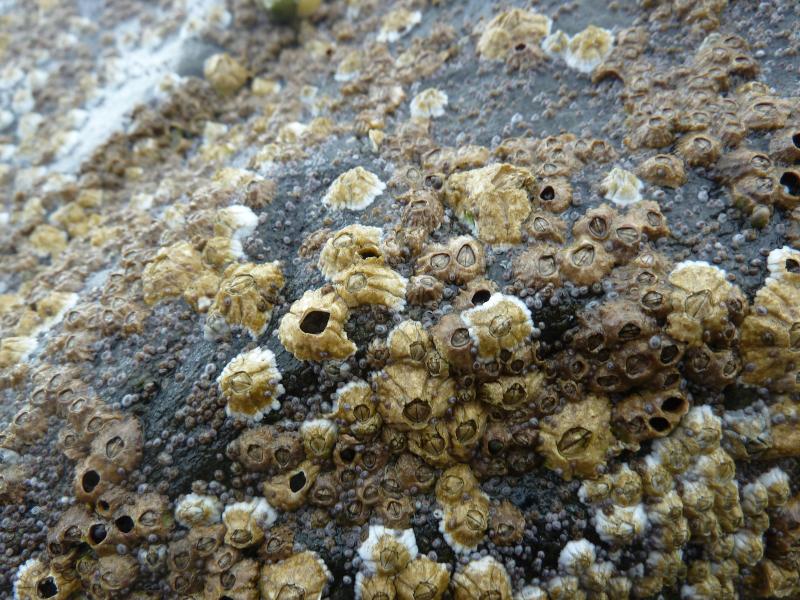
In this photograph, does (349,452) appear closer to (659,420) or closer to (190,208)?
(659,420)

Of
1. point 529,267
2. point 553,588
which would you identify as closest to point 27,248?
point 529,267

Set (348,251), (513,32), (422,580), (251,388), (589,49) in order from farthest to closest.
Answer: (513,32) → (589,49) → (348,251) → (251,388) → (422,580)

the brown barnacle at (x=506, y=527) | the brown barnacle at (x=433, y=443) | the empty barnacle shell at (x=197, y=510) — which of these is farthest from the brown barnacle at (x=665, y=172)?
the empty barnacle shell at (x=197, y=510)

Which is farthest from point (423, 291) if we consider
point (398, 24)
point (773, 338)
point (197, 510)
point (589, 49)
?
point (398, 24)

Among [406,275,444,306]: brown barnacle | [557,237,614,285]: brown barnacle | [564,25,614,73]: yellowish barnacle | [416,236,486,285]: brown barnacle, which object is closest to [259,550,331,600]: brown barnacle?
[406,275,444,306]: brown barnacle

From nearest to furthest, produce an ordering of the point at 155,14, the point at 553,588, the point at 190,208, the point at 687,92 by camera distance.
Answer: the point at 553,588
the point at 687,92
the point at 190,208
the point at 155,14

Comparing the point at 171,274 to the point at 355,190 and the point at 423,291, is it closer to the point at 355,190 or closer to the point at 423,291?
the point at 355,190
